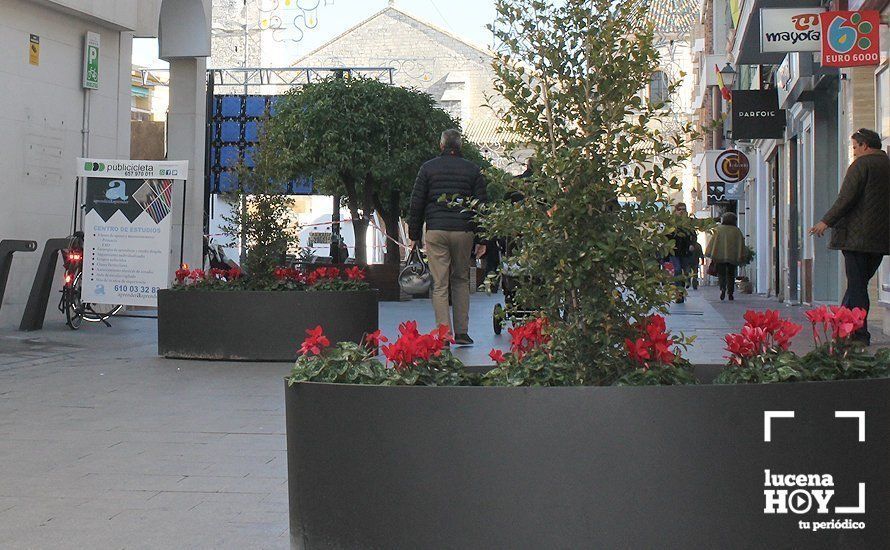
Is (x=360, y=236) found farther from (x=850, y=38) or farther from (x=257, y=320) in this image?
(x=257, y=320)

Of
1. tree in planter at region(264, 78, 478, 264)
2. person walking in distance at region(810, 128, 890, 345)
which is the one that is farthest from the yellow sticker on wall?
tree in planter at region(264, 78, 478, 264)

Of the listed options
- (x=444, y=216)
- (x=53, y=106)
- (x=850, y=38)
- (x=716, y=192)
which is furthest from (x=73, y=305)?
(x=716, y=192)

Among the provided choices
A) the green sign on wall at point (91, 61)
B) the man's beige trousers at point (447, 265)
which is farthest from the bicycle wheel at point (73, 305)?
the man's beige trousers at point (447, 265)

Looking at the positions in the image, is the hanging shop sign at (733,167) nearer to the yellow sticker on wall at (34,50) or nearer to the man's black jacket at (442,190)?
the yellow sticker on wall at (34,50)

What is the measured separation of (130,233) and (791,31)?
8835 mm

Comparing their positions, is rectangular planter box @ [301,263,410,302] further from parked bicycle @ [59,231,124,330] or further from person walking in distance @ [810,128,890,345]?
person walking in distance @ [810,128,890,345]

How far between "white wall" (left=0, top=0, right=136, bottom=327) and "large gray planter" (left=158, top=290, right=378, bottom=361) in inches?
198

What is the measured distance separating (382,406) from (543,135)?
1.18 meters

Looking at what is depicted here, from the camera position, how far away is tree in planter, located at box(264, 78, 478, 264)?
26.0m

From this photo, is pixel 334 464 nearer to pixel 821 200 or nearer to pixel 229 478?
pixel 229 478

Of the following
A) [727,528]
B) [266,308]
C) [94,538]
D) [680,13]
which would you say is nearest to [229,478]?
[94,538]

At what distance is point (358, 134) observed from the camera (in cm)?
2619

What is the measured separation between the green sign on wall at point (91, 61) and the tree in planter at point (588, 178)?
13278 millimetres

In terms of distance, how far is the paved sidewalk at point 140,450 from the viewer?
4703 mm
